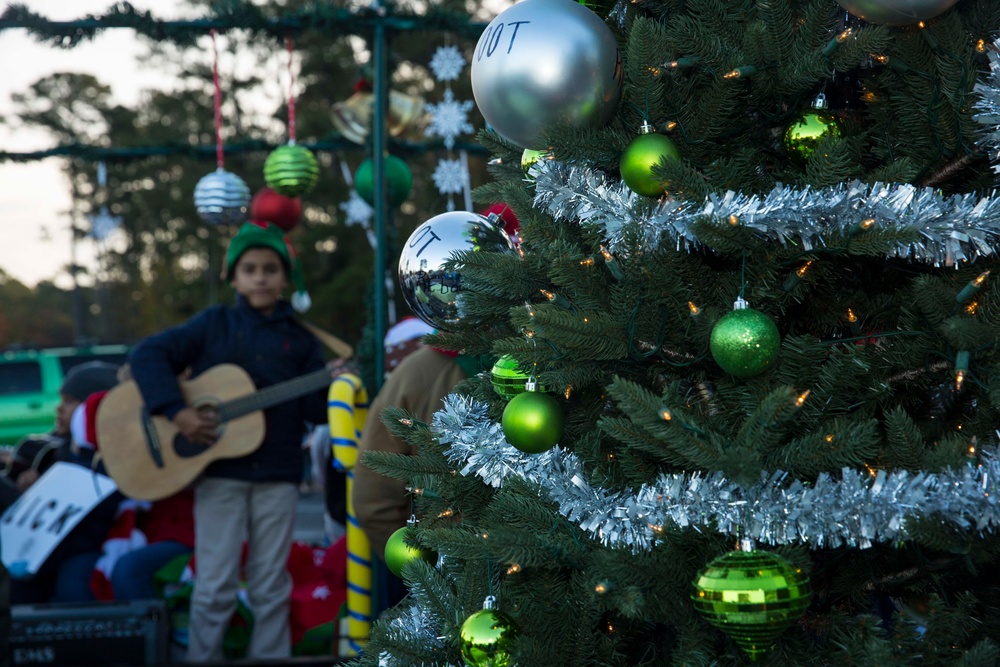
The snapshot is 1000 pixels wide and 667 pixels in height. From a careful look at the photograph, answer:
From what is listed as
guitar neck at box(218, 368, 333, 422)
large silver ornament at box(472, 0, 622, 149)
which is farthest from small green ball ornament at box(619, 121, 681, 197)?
guitar neck at box(218, 368, 333, 422)

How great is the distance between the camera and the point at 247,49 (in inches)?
877

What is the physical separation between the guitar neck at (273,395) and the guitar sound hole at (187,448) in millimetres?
162

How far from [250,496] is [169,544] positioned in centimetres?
48

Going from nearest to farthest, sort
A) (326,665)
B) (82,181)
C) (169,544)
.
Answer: (326,665) < (169,544) < (82,181)

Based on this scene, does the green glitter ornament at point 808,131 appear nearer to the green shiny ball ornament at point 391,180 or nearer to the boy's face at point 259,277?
the green shiny ball ornament at point 391,180

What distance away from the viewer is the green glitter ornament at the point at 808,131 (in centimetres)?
150

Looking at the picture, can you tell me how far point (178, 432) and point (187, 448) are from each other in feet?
0.35

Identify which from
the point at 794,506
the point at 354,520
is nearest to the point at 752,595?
the point at 794,506

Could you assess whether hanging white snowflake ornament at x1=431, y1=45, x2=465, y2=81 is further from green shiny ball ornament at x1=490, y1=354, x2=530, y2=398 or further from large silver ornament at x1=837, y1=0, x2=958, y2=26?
large silver ornament at x1=837, y1=0, x2=958, y2=26

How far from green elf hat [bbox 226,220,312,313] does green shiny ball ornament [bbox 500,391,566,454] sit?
3.06 m

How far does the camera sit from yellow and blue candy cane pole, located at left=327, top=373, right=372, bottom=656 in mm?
3820

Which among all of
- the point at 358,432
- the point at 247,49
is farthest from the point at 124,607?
the point at 247,49

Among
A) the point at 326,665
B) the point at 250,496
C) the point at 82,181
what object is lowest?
the point at 326,665

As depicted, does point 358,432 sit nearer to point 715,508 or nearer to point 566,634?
point 566,634
